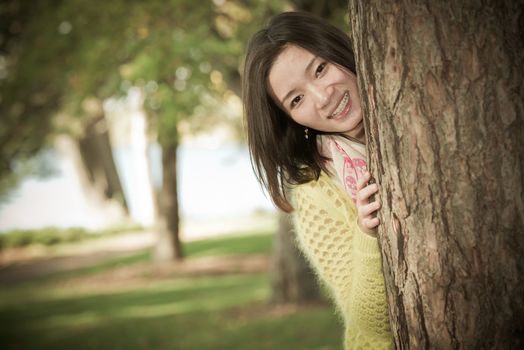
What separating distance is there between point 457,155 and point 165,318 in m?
7.69

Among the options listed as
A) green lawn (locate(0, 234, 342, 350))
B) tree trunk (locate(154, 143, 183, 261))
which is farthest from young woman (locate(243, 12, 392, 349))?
tree trunk (locate(154, 143, 183, 261))

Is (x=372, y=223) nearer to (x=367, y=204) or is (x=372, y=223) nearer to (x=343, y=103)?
(x=367, y=204)

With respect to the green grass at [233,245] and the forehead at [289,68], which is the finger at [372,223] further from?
the green grass at [233,245]

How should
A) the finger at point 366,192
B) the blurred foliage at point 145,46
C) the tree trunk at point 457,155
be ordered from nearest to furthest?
the tree trunk at point 457,155, the finger at point 366,192, the blurred foliage at point 145,46

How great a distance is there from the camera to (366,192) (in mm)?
1763

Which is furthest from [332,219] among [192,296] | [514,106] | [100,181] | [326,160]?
[100,181]

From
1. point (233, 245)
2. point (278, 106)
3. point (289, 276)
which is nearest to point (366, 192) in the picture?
point (278, 106)

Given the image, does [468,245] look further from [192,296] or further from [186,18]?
[192,296]

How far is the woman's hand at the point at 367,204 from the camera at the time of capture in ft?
5.72

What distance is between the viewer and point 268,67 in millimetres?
2213

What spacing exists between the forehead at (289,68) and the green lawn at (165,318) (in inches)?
177

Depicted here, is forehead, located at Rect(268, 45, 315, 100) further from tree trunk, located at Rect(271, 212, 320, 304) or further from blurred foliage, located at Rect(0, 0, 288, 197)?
tree trunk, located at Rect(271, 212, 320, 304)

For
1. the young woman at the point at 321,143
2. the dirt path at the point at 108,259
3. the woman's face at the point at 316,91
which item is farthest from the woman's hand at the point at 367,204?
the dirt path at the point at 108,259

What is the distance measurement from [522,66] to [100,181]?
22.5 m
